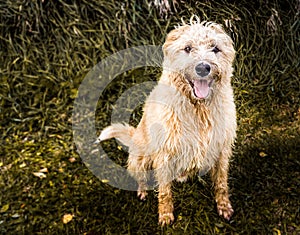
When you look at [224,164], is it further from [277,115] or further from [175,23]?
[175,23]

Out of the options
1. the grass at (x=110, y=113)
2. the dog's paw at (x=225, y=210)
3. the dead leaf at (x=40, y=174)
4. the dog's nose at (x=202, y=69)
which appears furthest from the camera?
the dead leaf at (x=40, y=174)

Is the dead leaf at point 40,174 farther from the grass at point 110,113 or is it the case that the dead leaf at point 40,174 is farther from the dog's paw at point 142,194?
the dog's paw at point 142,194

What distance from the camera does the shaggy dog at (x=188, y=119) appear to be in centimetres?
216

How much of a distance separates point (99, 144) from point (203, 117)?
1408 millimetres

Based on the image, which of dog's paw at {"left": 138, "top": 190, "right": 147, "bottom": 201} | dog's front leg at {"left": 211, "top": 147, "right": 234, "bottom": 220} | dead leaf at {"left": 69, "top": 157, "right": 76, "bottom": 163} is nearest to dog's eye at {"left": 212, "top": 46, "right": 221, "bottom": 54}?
dog's front leg at {"left": 211, "top": 147, "right": 234, "bottom": 220}

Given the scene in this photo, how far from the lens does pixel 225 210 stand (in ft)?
9.24

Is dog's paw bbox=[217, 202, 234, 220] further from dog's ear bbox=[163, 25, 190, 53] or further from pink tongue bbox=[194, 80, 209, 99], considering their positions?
dog's ear bbox=[163, 25, 190, 53]

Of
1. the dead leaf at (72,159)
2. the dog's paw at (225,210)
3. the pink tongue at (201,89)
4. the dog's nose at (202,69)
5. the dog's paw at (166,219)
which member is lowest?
the dog's paw at (225,210)

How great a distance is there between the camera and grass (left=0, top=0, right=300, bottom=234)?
2930 mm

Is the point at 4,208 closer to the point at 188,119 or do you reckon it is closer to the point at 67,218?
the point at 67,218

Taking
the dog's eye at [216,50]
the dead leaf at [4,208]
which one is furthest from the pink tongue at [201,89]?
the dead leaf at [4,208]

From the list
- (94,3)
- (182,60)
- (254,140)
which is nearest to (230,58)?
(182,60)

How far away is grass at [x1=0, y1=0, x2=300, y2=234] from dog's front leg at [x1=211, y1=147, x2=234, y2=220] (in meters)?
0.07

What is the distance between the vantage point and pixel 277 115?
337cm
